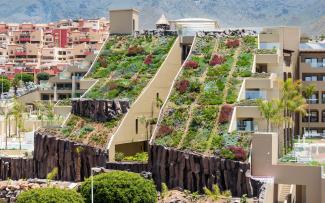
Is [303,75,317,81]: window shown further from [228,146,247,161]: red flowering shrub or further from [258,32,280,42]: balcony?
[228,146,247,161]: red flowering shrub

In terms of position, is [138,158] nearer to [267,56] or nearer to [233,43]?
[233,43]

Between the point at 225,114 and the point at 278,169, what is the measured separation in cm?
842

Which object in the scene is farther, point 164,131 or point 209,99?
point 209,99

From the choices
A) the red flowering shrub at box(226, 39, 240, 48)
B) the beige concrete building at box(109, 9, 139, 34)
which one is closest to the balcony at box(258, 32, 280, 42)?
the red flowering shrub at box(226, 39, 240, 48)

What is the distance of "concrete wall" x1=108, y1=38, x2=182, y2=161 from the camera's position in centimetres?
6078

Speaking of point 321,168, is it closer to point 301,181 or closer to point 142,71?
point 301,181

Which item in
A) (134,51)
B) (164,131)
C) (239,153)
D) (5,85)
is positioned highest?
(134,51)

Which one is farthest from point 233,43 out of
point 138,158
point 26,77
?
point 26,77

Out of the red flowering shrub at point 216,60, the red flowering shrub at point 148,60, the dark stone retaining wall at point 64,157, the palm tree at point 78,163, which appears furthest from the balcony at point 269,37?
the palm tree at point 78,163

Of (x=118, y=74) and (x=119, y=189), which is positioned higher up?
(x=118, y=74)

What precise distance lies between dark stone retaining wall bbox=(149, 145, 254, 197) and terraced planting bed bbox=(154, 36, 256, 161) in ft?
2.35

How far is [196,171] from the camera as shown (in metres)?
52.8

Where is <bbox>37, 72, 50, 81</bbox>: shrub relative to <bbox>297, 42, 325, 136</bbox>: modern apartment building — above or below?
above

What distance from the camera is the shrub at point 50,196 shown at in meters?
43.1
